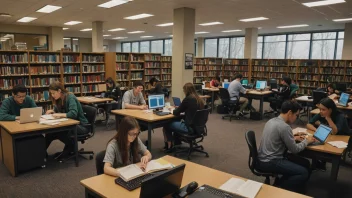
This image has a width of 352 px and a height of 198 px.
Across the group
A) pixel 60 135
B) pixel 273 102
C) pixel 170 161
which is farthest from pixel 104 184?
pixel 273 102

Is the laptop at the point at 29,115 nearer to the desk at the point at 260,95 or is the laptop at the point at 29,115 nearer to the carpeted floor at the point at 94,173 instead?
the carpeted floor at the point at 94,173

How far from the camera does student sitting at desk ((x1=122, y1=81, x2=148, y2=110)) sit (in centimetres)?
531

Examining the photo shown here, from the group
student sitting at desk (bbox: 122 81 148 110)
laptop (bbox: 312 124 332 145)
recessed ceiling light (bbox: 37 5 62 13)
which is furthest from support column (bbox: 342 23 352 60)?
recessed ceiling light (bbox: 37 5 62 13)

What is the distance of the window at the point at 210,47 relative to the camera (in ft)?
53.8

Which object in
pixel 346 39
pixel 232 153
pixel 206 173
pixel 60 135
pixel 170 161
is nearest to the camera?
pixel 206 173

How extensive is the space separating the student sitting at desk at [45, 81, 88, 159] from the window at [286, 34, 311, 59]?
11.7 m

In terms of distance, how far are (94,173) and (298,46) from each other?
1222 centimetres

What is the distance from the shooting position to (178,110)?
452 cm

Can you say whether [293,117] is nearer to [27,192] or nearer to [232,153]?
[232,153]

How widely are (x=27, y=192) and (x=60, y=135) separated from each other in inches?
48.4

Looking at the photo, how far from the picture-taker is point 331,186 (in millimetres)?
3625

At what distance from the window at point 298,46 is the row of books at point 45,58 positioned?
35.2ft

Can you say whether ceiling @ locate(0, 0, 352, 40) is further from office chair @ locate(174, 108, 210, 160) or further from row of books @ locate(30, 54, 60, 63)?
office chair @ locate(174, 108, 210, 160)

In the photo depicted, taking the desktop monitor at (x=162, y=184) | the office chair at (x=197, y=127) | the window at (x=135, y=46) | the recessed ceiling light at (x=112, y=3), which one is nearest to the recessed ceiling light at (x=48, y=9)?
the recessed ceiling light at (x=112, y=3)
